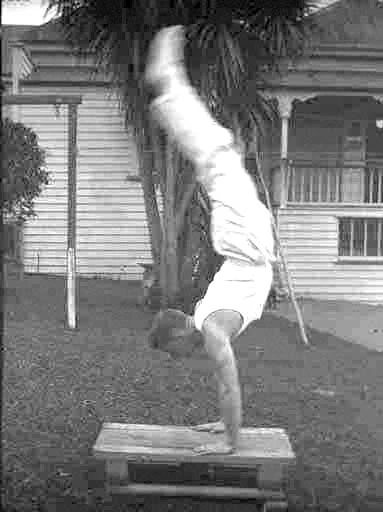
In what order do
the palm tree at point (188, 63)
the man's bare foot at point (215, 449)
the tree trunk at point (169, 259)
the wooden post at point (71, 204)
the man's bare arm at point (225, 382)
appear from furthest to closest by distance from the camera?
the tree trunk at point (169, 259) → the palm tree at point (188, 63) → the wooden post at point (71, 204) → the man's bare foot at point (215, 449) → the man's bare arm at point (225, 382)

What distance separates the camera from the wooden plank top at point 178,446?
13.7 ft

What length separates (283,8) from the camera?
10203 mm

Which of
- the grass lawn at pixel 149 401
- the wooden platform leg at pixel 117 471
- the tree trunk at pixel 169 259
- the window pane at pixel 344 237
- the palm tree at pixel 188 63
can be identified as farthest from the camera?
the window pane at pixel 344 237

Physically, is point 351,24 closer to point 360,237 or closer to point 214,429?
point 360,237

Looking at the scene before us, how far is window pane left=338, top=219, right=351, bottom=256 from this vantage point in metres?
14.8

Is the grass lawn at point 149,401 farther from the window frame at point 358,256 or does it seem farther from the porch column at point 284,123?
the window frame at point 358,256

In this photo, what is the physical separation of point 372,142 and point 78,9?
8.00 meters

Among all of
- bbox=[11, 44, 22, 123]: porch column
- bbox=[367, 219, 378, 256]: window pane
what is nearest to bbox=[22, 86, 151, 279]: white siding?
bbox=[11, 44, 22, 123]: porch column

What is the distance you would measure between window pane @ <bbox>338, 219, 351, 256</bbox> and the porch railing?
0.33m

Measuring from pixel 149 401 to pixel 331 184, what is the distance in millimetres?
9513

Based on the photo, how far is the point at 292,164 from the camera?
13.8m

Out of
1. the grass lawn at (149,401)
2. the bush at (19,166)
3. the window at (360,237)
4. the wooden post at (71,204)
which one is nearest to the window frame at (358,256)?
the window at (360,237)

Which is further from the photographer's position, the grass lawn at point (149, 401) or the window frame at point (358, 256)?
the window frame at point (358, 256)

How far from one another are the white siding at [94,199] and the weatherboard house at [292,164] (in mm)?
15
